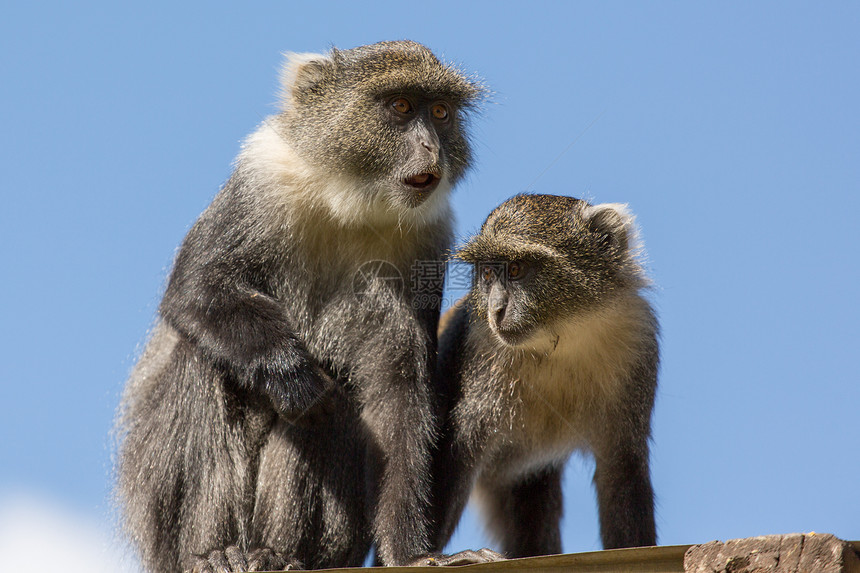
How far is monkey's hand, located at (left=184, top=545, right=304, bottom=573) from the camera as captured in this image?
7.00m

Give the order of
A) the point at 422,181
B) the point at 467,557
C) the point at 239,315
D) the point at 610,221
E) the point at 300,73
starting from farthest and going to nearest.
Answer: the point at 300,73 < the point at 610,221 < the point at 422,181 < the point at 239,315 < the point at 467,557

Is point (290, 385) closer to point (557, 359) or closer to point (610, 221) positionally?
point (557, 359)

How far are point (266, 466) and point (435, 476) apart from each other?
4.38 ft

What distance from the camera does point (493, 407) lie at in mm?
8102

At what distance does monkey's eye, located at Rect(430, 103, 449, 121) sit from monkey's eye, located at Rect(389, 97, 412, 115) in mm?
211

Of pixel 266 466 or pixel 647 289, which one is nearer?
pixel 266 466

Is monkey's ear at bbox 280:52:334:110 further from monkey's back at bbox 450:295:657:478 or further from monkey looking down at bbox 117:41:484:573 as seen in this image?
monkey's back at bbox 450:295:657:478

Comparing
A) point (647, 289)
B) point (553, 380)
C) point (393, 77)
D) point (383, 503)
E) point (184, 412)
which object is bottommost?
point (383, 503)

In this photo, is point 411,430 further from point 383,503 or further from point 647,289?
point 647,289

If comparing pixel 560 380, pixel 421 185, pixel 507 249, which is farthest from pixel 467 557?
pixel 421 185

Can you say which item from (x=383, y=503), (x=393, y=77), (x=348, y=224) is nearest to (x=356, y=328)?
(x=348, y=224)

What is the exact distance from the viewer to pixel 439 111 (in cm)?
848

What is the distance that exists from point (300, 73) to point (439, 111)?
1.33 m

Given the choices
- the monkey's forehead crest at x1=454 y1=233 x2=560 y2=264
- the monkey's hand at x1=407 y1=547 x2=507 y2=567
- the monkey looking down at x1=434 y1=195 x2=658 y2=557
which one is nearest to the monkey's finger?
the monkey's hand at x1=407 y1=547 x2=507 y2=567
